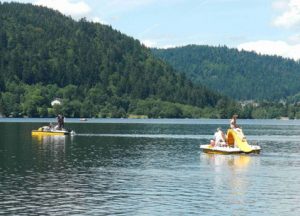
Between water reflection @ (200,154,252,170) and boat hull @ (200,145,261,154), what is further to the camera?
boat hull @ (200,145,261,154)

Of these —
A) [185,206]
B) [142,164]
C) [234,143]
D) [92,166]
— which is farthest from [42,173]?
[234,143]

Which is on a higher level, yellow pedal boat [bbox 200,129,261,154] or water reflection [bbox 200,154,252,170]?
yellow pedal boat [bbox 200,129,261,154]

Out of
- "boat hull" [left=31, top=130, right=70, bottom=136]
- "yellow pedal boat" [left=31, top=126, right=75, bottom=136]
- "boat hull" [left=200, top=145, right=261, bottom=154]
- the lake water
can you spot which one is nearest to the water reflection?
the lake water

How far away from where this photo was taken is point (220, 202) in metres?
56.8

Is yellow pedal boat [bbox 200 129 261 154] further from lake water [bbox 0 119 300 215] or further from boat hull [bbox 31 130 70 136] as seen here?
boat hull [bbox 31 130 70 136]

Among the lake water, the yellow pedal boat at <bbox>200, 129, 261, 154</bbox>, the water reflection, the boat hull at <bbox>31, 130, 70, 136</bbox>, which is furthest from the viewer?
the boat hull at <bbox>31, 130, 70, 136</bbox>

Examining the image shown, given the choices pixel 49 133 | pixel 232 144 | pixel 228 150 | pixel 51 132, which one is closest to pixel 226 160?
pixel 228 150

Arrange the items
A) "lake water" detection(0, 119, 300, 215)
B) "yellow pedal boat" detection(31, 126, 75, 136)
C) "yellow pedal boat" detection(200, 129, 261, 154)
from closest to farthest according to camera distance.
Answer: "lake water" detection(0, 119, 300, 215)
"yellow pedal boat" detection(200, 129, 261, 154)
"yellow pedal boat" detection(31, 126, 75, 136)

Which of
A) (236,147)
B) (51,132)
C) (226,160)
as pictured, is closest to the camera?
(226,160)

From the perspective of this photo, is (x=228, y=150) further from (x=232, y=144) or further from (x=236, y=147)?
(x=232, y=144)

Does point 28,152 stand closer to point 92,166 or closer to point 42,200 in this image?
point 92,166

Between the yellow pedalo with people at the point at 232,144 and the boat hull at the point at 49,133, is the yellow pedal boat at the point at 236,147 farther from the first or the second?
the boat hull at the point at 49,133

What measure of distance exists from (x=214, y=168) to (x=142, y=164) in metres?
10.5

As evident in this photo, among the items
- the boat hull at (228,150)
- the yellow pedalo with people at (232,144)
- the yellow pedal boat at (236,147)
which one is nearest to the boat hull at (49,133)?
the yellow pedalo with people at (232,144)
